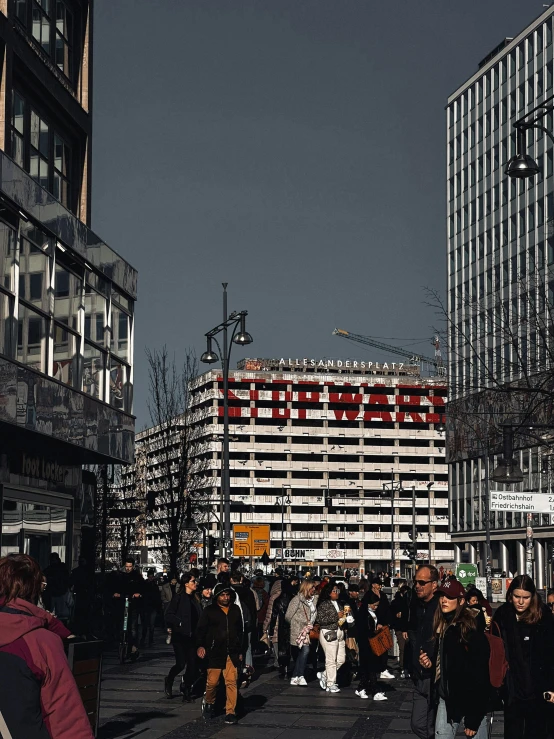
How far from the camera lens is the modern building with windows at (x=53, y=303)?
22.1m

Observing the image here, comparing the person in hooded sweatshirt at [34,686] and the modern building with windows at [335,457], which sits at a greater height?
the modern building with windows at [335,457]

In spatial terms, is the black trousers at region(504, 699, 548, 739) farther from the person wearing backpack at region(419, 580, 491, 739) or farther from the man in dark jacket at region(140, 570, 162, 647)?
the man in dark jacket at region(140, 570, 162, 647)

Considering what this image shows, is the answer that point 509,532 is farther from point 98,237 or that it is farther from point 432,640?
point 432,640

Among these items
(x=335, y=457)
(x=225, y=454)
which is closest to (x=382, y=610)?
(x=225, y=454)

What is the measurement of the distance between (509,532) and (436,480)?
7673cm

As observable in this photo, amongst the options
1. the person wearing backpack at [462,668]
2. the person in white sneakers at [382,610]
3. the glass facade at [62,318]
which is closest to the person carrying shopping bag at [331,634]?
the person in white sneakers at [382,610]

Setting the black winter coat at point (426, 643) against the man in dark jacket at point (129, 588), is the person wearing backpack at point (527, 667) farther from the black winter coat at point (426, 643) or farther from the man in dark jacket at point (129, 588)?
the man in dark jacket at point (129, 588)

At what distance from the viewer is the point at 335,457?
16438cm

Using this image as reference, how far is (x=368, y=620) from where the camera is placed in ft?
67.7

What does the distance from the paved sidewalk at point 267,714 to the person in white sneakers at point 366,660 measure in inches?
8.0

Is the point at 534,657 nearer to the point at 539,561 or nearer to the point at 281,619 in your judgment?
the point at 281,619

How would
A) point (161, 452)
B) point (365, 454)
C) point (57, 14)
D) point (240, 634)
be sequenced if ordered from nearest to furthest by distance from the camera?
point (240, 634)
point (57, 14)
point (161, 452)
point (365, 454)

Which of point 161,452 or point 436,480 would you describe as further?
point 436,480

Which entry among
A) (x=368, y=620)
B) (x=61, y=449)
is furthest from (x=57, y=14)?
(x=368, y=620)
